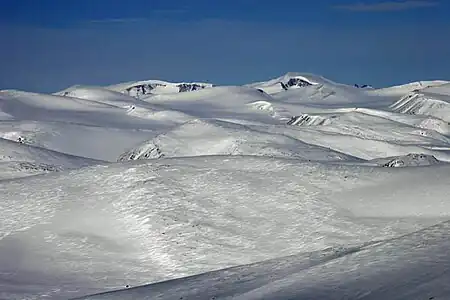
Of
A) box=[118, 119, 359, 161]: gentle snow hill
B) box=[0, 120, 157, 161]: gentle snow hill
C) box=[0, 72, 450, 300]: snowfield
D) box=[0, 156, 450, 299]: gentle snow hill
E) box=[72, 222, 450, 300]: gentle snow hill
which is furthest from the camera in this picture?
box=[0, 120, 157, 161]: gentle snow hill

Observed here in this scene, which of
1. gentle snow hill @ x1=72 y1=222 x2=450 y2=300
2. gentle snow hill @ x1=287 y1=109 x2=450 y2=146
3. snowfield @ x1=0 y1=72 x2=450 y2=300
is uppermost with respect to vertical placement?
gentle snow hill @ x1=287 y1=109 x2=450 y2=146

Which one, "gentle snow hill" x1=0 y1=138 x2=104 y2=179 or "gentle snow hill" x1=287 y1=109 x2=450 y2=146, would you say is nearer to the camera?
"gentle snow hill" x1=0 y1=138 x2=104 y2=179

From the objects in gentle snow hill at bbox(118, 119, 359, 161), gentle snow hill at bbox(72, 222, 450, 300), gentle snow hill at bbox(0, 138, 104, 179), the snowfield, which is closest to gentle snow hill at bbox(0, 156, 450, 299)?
the snowfield

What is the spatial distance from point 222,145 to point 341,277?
77804mm

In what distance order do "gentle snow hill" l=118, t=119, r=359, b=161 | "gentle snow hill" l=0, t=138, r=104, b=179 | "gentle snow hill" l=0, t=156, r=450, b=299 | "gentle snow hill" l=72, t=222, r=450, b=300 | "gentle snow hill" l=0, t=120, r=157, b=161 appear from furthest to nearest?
"gentle snow hill" l=0, t=120, r=157, b=161
"gentle snow hill" l=118, t=119, r=359, b=161
"gentle snow hill" l=0, t=138, r=104, b=179
"gentle snow hill" l=0, t=156, r=450, b=299
"gentle snow hill" l=72, t=222, r=450, b=300

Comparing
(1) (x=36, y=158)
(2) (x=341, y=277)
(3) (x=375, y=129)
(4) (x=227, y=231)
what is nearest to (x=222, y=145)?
(1) (x=36, y=158)

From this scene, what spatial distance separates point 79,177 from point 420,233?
87.6 feet

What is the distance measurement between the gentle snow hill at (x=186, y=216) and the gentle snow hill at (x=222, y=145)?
40.5 metres

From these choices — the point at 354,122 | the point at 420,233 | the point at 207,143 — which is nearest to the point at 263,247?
the point at 420,233

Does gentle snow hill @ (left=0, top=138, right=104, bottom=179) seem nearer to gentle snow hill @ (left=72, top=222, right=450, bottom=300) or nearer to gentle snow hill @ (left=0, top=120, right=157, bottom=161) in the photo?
gentle snow hill @ (left=0, top=120, right=157, bottom=161)

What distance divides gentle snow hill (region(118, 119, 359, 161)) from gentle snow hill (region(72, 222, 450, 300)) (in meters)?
56.6

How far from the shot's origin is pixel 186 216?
1583 inches

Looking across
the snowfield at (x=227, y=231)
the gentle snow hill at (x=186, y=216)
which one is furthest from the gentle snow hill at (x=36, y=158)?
the snowfield at (x=227, y=231)

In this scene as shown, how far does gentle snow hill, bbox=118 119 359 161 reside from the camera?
297 feet
